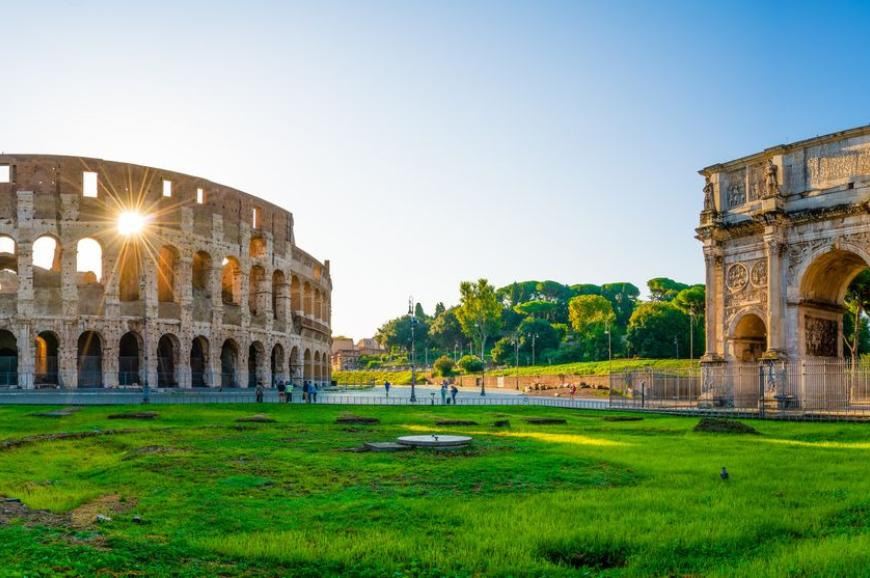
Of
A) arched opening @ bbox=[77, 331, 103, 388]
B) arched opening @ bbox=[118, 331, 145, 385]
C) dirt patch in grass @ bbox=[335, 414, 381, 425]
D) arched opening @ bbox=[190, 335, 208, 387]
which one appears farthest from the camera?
arched opening @ bbox=[190, 335, 208, 387]

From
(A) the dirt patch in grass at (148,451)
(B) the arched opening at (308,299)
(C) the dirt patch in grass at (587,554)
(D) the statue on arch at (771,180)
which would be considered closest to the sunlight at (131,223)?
(B) the arched opening at (308,299)

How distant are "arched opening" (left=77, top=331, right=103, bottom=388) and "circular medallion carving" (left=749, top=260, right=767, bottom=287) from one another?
40826 millimetres

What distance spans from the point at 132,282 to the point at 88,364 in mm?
6934

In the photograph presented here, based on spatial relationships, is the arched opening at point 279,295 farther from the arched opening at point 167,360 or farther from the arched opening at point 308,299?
the arched opening at point 167,360

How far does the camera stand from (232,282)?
211ft

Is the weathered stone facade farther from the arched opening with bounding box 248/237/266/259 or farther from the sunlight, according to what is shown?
the sunlight

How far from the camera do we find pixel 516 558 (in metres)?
7.49

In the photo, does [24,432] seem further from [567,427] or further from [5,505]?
[567,427]

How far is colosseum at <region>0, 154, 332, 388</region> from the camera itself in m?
51.2

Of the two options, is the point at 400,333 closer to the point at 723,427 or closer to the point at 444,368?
the point at 444,368

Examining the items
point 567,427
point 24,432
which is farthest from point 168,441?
point 567,427

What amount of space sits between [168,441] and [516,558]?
1337 centimetres

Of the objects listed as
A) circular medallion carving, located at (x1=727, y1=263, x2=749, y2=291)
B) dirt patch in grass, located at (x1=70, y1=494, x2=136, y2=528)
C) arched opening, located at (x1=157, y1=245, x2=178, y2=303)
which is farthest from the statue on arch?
arched opening, located at (x1=157, y1=245, x2=178, y2=303)

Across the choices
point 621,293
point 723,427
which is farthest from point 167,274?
point 621,293
